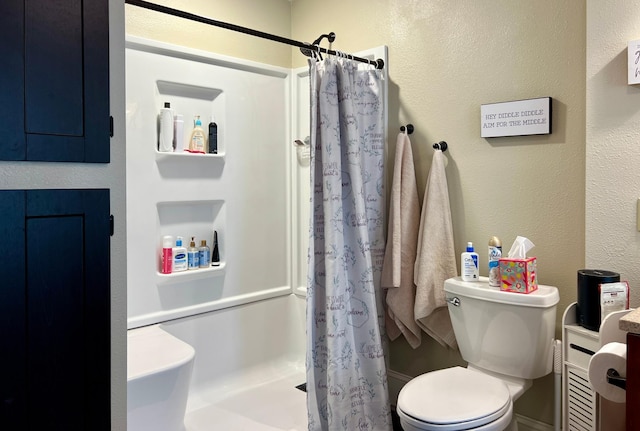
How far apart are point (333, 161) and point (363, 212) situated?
11.9 inches

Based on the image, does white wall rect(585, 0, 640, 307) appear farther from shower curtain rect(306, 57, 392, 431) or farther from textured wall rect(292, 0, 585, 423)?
shower curtain rect(306, 57, 392, 431)

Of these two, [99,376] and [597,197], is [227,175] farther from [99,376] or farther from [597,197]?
[597,197]

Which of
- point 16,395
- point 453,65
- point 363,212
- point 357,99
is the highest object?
point 453,65

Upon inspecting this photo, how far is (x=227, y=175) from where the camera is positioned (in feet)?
9.56

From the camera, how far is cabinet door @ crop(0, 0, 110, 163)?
1229 millimetres

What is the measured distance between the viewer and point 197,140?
2742 mm

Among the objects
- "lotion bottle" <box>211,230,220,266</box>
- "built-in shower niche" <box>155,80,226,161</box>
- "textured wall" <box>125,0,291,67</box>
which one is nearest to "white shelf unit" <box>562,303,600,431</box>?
"lotion bottle" <box>211,230,220,266</box>

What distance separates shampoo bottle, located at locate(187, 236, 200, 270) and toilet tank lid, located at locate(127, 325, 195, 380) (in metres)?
0.41

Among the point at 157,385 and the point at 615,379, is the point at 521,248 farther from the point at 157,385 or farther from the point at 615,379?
the point at 157,385

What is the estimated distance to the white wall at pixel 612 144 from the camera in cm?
183

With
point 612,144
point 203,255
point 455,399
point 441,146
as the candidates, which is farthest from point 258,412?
point 612,144

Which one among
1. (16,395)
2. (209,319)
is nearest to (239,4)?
(209,319)

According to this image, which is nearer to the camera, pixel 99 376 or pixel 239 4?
pixel 99 376

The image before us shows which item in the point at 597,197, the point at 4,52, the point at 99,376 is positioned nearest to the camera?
the point at 4,52
